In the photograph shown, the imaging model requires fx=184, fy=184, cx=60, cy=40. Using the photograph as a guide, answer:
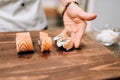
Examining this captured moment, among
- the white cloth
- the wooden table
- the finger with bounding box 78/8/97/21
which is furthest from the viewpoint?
the white cloth

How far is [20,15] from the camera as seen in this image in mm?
813

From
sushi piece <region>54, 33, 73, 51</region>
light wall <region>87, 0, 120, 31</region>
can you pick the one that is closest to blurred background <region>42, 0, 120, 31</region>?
light wall <region>87, 0, 120, 31</region>

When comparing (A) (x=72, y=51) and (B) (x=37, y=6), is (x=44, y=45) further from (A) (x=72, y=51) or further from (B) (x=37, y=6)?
(B) (x=37, y=6)

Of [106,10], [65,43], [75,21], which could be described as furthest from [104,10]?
[65,43]

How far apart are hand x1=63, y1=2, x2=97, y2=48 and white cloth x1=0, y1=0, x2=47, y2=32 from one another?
0.17 m

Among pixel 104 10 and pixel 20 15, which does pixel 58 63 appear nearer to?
pixel 20 15

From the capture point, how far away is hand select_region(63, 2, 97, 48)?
0.62m

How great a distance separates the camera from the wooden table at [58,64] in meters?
0.46

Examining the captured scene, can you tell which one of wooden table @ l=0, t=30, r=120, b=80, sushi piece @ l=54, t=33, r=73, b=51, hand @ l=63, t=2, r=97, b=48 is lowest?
wooden table @ l=0, t=30, r=120, b=80

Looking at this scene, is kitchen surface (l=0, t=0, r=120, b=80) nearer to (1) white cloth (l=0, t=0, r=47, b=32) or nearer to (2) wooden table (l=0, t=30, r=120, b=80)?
(2) wooden table (l=0, t=30, r=120, b=80)

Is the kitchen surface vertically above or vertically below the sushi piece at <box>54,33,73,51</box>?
below

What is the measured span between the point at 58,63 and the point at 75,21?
0.71ft

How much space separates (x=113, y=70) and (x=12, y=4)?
1.70 feet

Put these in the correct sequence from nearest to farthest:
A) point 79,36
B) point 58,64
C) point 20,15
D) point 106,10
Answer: point 58,64 < point 79,36 < point 20,15 < point 106,10
